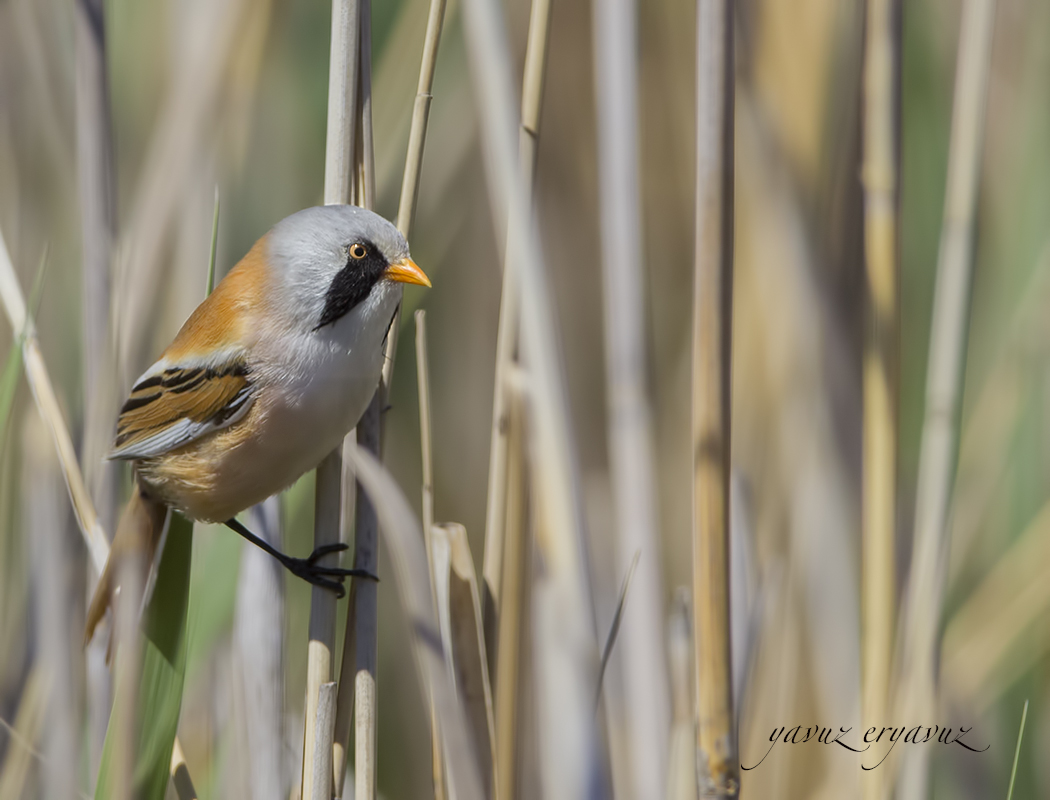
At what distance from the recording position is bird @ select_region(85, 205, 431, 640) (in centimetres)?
125

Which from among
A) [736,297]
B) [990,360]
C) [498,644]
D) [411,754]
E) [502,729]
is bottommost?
[411,754]

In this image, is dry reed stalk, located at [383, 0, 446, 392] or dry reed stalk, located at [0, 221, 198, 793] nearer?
dry reed stalk, located at [383, 0, 446, 392]

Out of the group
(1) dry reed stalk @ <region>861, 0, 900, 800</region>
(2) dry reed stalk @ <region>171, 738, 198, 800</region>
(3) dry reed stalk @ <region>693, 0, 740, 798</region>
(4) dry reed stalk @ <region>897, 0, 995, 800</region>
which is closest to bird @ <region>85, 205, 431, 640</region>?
(2) dry reed stalk @ <region>171, 738, 198, 800</region>

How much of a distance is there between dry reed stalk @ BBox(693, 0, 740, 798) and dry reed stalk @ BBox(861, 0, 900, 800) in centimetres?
30

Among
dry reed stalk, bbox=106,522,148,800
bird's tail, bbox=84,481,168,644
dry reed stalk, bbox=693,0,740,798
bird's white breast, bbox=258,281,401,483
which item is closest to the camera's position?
dry reed stalk, bbox=693,0,740,798

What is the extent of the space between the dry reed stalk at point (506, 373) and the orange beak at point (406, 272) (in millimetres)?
120

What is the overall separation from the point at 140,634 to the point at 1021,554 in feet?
4.93

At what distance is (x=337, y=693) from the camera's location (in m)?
1.24

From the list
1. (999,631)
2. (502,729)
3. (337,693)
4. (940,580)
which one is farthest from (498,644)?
(999,631)

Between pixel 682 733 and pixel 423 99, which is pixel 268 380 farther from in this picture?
pixel 682 733

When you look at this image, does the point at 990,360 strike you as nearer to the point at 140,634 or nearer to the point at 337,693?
the point at 337,693

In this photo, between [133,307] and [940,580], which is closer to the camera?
[940,580]

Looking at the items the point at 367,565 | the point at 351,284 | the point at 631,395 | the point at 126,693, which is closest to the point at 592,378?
the point at 631,395

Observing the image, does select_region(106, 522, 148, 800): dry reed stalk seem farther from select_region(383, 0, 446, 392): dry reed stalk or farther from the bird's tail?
select_region(383, 0, 446, 392): dry reed stalk
